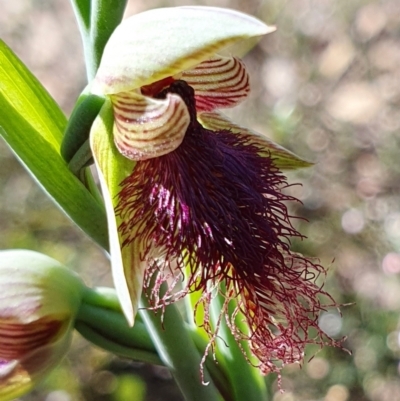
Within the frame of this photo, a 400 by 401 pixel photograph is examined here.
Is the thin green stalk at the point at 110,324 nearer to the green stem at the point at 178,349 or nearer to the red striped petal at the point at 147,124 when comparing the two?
the green stem at the point at 178,349

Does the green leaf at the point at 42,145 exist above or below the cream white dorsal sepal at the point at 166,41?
below

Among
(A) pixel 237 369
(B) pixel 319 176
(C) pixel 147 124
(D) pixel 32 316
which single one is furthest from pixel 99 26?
(B) pixel 319 176

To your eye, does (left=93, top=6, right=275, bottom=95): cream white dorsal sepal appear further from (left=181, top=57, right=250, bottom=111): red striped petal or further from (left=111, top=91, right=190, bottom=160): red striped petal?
(left=181, top=57, right=250, bottom=111): red striped petal

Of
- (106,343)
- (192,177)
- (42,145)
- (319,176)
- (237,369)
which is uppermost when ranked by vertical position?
(42,145)

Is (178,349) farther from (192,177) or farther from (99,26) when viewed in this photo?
(99,26)

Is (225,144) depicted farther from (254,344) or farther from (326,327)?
(326,327)

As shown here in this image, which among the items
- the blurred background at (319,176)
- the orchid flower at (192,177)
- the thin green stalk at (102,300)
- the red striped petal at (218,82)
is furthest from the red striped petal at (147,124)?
the blurred background at (319,176)

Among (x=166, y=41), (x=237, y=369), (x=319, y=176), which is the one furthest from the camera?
(x=319, y=176)
